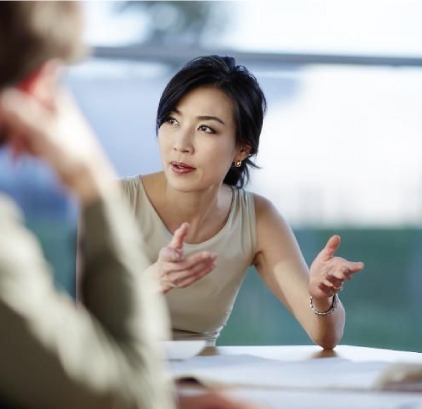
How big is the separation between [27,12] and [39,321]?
0.22 meters

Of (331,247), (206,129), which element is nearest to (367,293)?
(206,129)

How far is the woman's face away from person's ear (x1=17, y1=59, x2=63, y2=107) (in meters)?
1.54

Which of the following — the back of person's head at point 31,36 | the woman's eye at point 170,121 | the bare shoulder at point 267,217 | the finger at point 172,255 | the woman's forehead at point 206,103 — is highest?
the woman's forehead at point 206,103

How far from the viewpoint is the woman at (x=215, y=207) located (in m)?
2.27

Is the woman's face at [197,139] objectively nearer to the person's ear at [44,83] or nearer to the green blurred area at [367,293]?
the person's ear at [44,83]

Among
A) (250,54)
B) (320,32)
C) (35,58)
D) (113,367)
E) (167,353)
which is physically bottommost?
(167,353)

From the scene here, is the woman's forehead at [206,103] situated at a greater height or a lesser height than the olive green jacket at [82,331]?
greater

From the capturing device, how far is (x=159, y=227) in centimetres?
236

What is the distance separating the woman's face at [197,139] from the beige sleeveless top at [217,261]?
0.13m

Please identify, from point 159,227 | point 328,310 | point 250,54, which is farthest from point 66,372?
point 250,54

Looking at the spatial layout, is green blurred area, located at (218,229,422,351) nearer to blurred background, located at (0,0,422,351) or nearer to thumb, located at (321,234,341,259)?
blurred background, located at (0,0,422,351)

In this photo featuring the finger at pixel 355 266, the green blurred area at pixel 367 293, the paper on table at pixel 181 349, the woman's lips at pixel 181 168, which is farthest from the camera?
the green blurred area at pixel 367 293

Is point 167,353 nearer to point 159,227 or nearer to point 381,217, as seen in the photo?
point 159,227

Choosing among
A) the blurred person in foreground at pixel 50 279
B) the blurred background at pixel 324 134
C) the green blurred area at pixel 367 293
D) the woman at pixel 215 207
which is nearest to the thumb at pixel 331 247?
the woman at pixel 215 207
